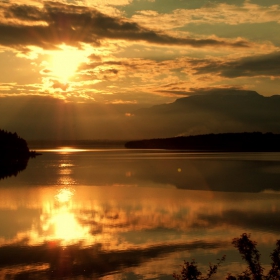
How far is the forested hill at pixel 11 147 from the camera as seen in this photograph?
101688 millimetres

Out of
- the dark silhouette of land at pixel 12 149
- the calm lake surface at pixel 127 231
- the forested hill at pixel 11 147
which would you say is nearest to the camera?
the calm lake surface at pixel 127 231

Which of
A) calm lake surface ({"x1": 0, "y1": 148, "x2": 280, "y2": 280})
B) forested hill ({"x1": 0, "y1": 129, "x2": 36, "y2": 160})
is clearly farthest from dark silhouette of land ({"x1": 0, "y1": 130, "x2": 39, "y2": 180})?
calm lake surface ({"x1": 0, "y1": 148, "x2": 280, "y2": 280})

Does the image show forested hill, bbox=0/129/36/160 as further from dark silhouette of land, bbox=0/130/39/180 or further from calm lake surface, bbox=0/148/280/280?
calm lake surface, bbox=0/148/280/280

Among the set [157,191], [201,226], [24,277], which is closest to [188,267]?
[24,277]

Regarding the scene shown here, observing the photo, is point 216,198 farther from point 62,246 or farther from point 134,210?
point 62,246

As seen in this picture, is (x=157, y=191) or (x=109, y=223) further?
(x=157, y=191)

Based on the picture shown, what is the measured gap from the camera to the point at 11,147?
108 meters

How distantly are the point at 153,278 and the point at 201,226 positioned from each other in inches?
316

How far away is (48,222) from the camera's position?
23.4m

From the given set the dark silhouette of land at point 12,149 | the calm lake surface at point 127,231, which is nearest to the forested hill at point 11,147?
the dark silhouette of land at point 12,149

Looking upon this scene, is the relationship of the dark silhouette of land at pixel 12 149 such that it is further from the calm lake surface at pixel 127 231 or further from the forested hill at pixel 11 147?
the calm lake surface at pixel 127 231

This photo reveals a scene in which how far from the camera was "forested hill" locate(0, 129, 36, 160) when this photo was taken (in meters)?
102

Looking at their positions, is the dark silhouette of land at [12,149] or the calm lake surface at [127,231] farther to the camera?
the dark silhouette of land at [12,149]

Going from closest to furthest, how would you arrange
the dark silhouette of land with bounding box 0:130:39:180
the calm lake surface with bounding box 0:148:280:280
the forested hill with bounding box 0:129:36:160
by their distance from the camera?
the calm lake surface with bounding box 0:148:280:280 → the dark silhouette of land with bounding box 0:130:39:180 → the forested hill with bounding box 0:129:36:160
